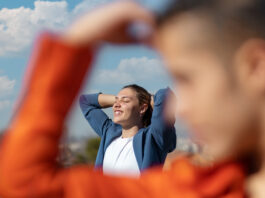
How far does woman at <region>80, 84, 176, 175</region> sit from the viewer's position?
341cm

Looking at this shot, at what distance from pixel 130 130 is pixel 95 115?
0.66 metres

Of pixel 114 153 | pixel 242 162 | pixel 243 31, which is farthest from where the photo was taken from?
pixel 114 153

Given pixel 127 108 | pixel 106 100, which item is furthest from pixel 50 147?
pixel 106 100

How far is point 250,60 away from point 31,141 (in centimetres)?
38

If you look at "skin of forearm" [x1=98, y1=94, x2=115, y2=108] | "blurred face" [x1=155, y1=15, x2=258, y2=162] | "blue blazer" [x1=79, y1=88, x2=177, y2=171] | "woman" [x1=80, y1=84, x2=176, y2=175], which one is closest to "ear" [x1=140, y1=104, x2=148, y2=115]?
"woman" [x1=80, y1=84, x2=176, y2=175]

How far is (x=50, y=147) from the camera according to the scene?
73 centimetres

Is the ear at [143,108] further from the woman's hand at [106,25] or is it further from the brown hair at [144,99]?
the woman's hand at [106,25]

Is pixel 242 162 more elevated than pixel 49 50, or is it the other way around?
pixel 49 50

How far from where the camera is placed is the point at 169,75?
72 centimetres

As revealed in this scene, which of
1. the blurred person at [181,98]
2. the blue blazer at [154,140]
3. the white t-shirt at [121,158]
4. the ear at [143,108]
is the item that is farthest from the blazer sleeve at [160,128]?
the blurred person at [181,98]

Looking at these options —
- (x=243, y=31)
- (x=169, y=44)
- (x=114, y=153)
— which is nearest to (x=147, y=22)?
(x=169, y=44)

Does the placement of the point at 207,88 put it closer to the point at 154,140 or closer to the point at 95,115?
the point at 154,140

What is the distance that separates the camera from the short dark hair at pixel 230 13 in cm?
65

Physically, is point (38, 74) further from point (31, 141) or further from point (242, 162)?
point (242, 162)
